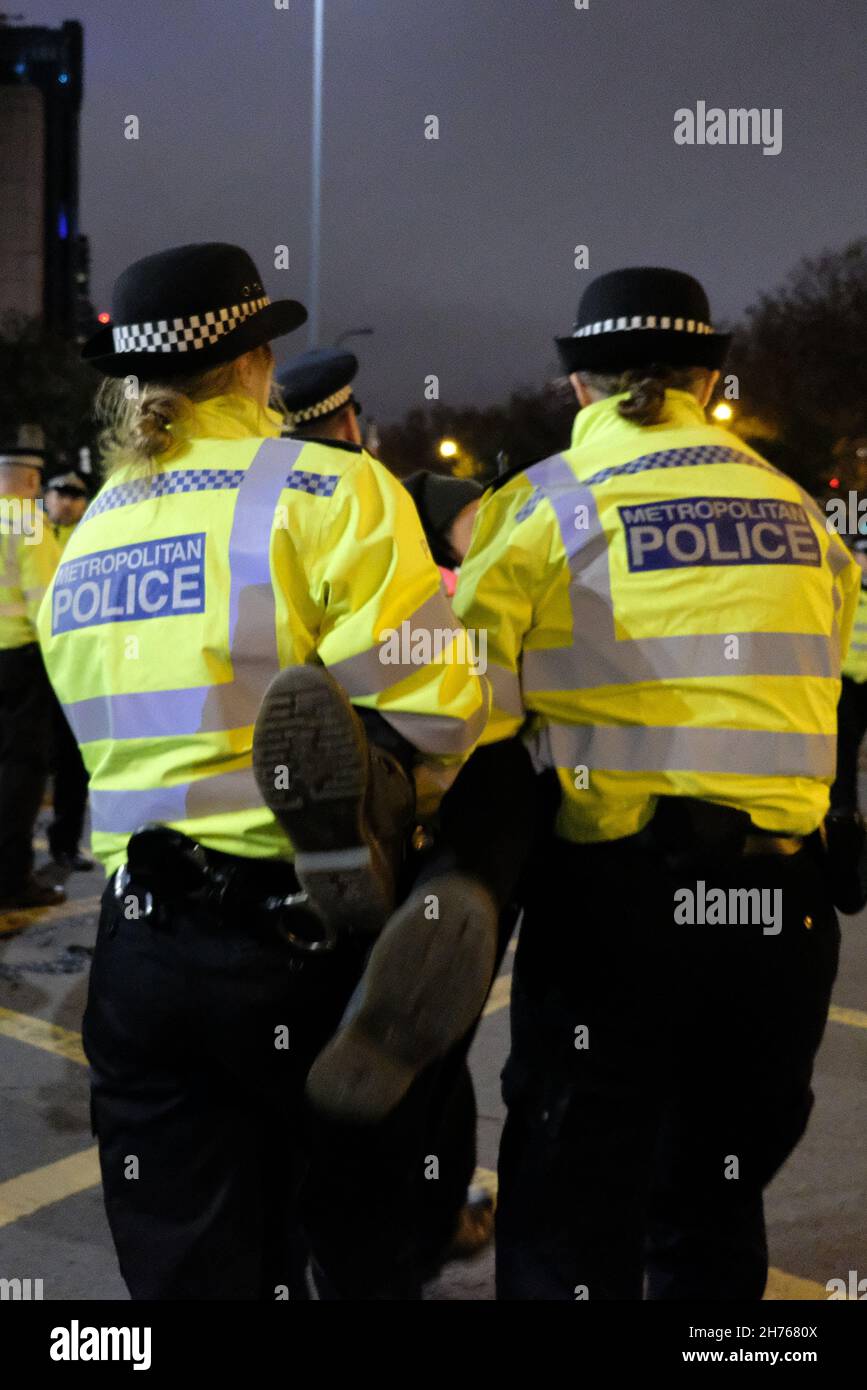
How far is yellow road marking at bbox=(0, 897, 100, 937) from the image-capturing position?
6383 millimetres

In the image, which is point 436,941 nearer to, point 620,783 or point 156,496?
point 620,783

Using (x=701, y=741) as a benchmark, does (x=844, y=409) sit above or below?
above

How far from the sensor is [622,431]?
2570 millimetres

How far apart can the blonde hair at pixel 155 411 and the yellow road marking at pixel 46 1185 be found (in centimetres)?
230

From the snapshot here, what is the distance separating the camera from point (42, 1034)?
4980 millimetres

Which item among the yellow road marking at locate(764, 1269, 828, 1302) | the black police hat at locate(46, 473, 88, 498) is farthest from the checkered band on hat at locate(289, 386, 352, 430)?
the black police hat at locate(46, 473, 88, 498)

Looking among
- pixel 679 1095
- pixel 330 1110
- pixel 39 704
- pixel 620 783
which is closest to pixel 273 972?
pixel 330 1110

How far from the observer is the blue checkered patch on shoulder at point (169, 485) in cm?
210

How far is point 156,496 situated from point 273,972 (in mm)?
794

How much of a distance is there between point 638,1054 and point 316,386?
6.64 feet

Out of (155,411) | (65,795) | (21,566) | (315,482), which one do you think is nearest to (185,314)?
(155,411)

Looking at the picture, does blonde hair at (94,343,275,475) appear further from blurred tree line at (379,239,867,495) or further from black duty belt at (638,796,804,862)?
blurred tree line at (379,239,867,495)

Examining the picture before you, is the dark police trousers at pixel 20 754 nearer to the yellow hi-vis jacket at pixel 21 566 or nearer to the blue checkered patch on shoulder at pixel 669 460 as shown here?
the yellow hi-vis jacket at pixel 21 566

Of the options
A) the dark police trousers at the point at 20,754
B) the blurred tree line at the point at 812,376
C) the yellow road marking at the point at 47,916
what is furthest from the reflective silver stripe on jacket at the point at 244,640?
the blurred tree line at the point at 812,376
